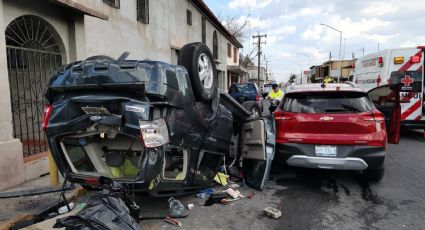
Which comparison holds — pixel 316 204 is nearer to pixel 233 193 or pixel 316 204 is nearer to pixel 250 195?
pixel 250 195

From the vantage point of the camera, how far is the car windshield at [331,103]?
16.9 ft

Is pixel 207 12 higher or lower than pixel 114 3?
higher

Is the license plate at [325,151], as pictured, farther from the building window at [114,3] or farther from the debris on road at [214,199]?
the building window at [114,3]

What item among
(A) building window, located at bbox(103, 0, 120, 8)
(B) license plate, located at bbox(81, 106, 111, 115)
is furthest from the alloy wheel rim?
(A) building window, located at bbox(103, 0, 120, 8)

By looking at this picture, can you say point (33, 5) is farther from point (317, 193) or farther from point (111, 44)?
point (317, 193)

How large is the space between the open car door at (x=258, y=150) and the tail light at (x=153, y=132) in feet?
6.95

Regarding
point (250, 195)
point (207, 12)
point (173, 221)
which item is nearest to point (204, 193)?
point (250, 195)

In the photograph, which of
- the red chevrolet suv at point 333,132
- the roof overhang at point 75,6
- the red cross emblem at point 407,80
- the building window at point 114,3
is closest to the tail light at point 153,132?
the red chevrolet suv at point 333,132

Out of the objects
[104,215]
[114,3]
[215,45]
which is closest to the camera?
[104,215]

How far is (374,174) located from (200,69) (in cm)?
321

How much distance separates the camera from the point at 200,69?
4.45m

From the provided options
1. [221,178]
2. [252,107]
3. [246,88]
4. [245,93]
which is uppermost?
[246,88]

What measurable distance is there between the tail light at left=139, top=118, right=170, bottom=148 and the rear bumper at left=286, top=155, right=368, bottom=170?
247cm

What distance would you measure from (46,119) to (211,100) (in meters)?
1.99
